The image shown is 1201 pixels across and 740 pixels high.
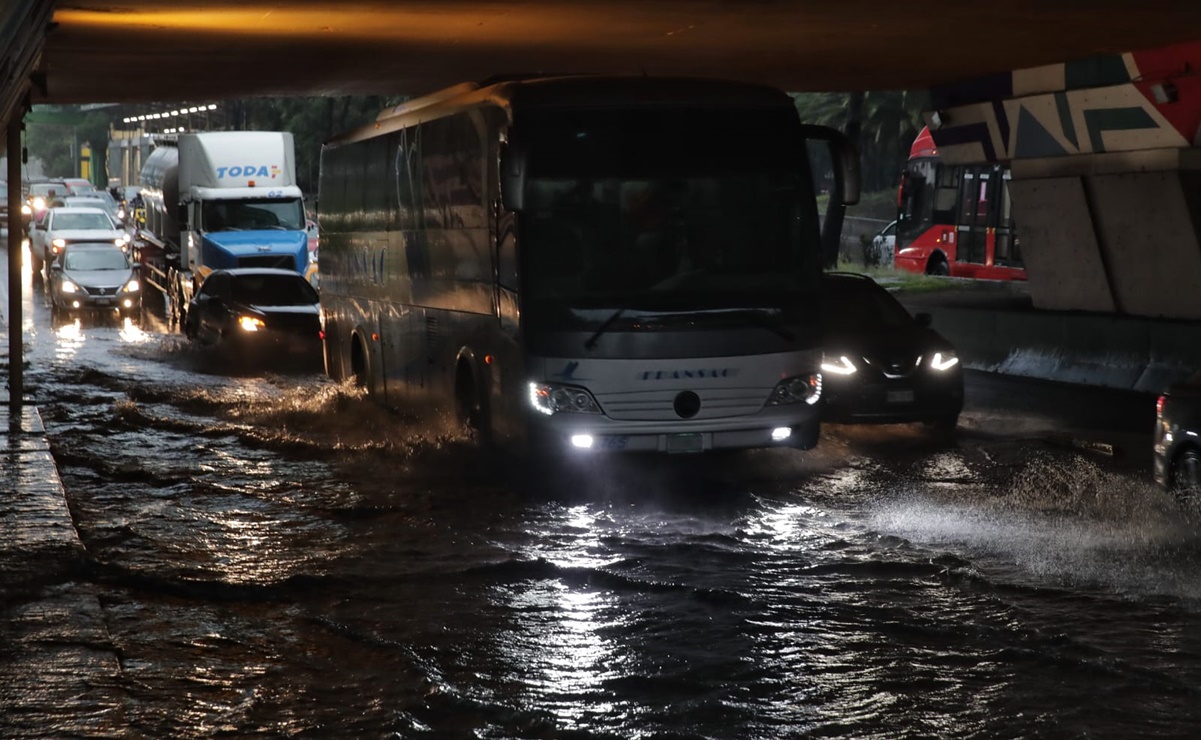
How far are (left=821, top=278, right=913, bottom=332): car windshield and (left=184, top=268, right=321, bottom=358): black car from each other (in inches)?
385

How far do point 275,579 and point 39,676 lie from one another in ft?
9.06

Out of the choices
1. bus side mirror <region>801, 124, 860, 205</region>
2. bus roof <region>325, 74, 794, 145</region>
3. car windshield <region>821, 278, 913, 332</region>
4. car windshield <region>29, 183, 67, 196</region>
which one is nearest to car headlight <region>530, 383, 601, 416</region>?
bus roof <region>325, 74, 794, 145</region>

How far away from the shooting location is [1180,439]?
1125 centimetres

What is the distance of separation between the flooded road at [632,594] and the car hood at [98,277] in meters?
21.7

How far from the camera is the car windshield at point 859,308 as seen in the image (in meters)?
16.8

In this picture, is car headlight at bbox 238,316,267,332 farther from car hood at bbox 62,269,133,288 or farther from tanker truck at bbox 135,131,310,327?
car hood at bbox 62,269,133,288

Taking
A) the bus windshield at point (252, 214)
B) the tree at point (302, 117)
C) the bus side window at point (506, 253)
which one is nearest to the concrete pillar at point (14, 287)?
the bus side window at point (506, 253)

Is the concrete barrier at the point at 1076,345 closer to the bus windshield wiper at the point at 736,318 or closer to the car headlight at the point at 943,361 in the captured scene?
the car headlight at the point at 943,361

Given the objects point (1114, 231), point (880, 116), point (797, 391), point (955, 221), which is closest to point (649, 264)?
point (797, 391)

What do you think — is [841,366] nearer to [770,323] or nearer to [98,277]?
[770,323]

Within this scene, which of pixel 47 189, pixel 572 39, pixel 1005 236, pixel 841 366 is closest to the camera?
pixel 841 366

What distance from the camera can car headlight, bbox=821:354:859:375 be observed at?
52.0ft

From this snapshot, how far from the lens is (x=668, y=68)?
23.0 m

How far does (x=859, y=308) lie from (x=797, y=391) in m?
4.00
